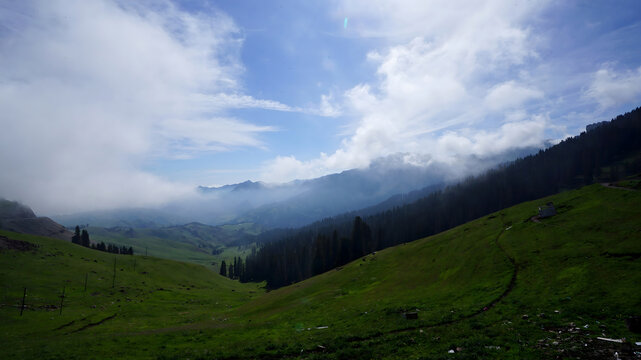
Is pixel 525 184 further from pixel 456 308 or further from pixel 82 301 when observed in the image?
pixel 82 301

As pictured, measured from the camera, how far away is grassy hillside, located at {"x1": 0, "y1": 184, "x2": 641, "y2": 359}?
19703mm

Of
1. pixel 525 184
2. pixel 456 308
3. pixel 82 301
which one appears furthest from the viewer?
pixel 525 184

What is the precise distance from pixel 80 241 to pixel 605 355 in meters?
244

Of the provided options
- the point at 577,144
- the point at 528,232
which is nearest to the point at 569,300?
the point at 528,232

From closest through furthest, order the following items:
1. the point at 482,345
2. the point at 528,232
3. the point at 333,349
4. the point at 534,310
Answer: the point at 482,345 → the point at 333,349 → the point at 534,310 → the point at 528,232

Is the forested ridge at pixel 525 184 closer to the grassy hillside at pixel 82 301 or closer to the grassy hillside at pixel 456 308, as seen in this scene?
the grassy hillside at pixel 82 301

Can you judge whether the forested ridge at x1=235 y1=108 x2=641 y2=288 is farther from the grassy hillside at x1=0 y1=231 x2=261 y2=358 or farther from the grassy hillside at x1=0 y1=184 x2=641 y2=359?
the grassy hillside at x1=0 y1=184 x2=641 y2=359

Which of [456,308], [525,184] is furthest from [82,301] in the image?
[525,184]

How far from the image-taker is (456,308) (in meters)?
28.7

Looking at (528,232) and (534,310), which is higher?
(528,232)

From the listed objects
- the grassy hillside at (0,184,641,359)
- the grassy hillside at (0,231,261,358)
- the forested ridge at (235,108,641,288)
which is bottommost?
the grassy hillside at (0,231,261,358)

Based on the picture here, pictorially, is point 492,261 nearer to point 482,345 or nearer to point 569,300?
point 569,300

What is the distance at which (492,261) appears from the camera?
43.0 meters

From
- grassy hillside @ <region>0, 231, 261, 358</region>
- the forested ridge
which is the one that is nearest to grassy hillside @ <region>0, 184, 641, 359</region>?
grassy hillside @ <region>0, 231, 261, 358</region>
